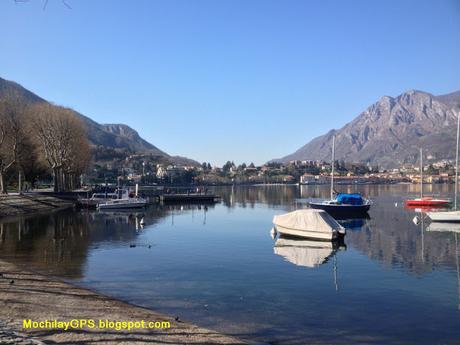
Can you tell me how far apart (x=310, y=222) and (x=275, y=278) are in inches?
658

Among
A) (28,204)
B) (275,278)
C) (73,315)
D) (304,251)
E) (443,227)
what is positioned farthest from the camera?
(28,204)

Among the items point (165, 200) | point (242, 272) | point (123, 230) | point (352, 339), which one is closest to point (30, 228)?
point (123, 230)

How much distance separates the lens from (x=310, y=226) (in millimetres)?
40750

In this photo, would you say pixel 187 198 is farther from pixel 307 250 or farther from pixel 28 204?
pixel 307 250

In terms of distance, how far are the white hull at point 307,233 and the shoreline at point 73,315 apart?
24270 mm

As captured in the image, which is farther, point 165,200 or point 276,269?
point 165,200

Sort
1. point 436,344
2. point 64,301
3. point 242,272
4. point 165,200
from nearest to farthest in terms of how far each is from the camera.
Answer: point 436,344 → point 64,301 → point 242,272 → point 165,200

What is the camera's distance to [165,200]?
112375 mm

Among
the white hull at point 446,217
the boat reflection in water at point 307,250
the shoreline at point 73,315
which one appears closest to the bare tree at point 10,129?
the boat reflection in water at point 307,250

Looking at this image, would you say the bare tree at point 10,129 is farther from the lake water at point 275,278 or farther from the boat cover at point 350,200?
the boat cover at point 350,200

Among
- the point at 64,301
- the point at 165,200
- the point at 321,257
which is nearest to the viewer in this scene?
the point at 64,301

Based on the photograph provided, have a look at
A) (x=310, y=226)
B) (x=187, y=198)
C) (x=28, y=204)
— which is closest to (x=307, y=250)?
(x=310, y=226)

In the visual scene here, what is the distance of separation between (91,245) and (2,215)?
31.9 m

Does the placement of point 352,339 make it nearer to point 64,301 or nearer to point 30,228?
point 64,301
